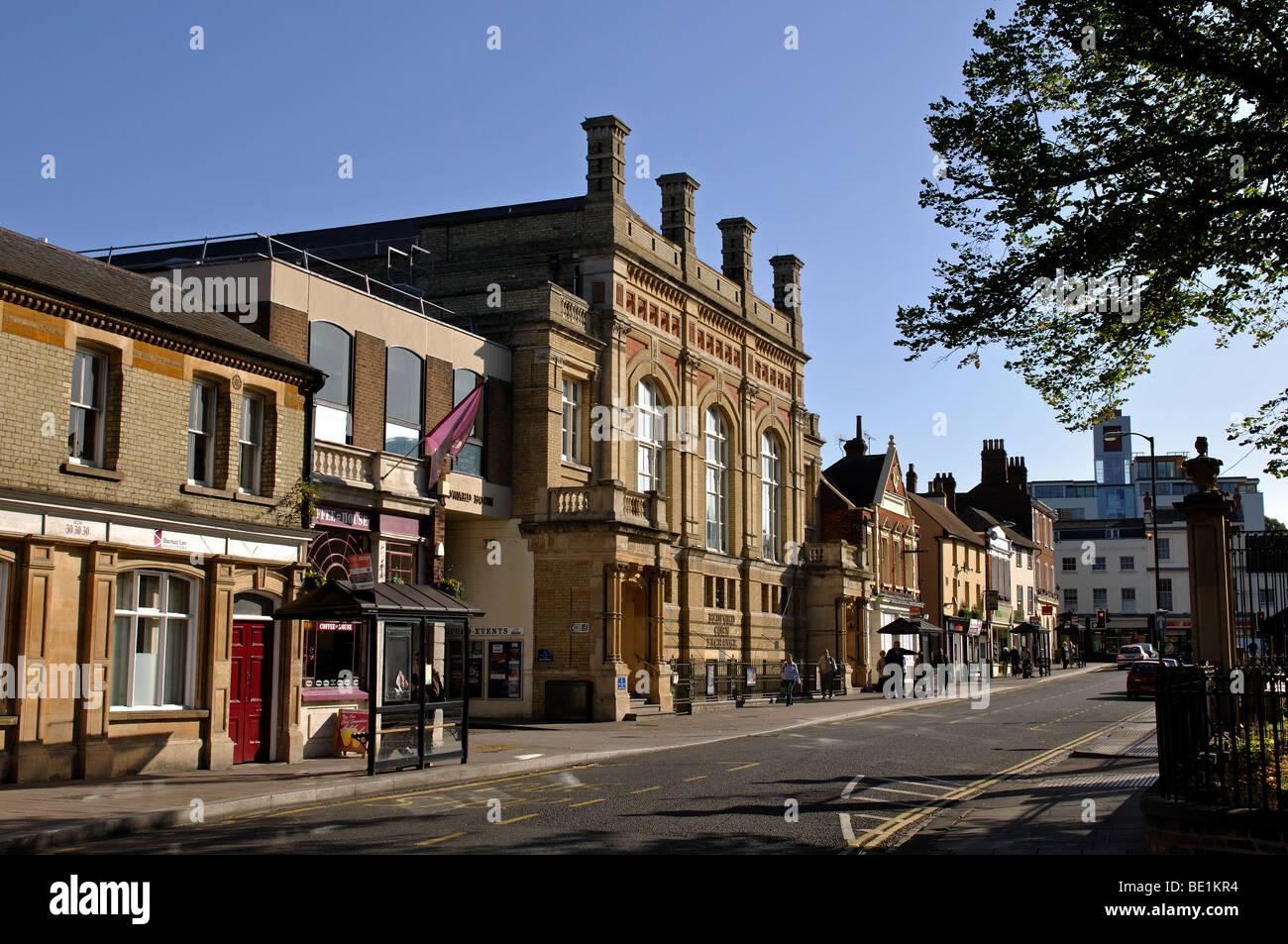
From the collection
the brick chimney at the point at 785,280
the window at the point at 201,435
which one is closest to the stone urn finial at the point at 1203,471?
the window at the point at 201,435

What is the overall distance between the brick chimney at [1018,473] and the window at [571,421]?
61579 mm

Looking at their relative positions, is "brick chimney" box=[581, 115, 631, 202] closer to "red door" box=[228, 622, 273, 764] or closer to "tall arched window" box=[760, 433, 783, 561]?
"tall arched window" box=[760, 433, 783, 561]

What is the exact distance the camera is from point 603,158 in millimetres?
36969

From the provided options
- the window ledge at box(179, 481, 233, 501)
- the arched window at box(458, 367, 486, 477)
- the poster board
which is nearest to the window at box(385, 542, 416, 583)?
the arched window at box(458, 367, 486, 477)

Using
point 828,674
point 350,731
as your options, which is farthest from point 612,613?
point 828,674

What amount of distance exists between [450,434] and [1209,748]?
20.9m

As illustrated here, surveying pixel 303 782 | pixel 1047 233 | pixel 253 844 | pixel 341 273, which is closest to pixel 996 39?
pixel 1047 233

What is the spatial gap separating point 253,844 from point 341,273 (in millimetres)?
26924

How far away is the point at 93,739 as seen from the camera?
59.1ft

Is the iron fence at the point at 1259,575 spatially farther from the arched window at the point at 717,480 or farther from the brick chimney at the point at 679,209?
the brick chimney at the point at 679,209

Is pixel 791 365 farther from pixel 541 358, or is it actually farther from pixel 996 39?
pixel 996 39

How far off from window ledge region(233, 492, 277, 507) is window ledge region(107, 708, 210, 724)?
370 cm

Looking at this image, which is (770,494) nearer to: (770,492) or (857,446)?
(770,492)

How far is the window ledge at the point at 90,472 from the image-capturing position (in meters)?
17.9
